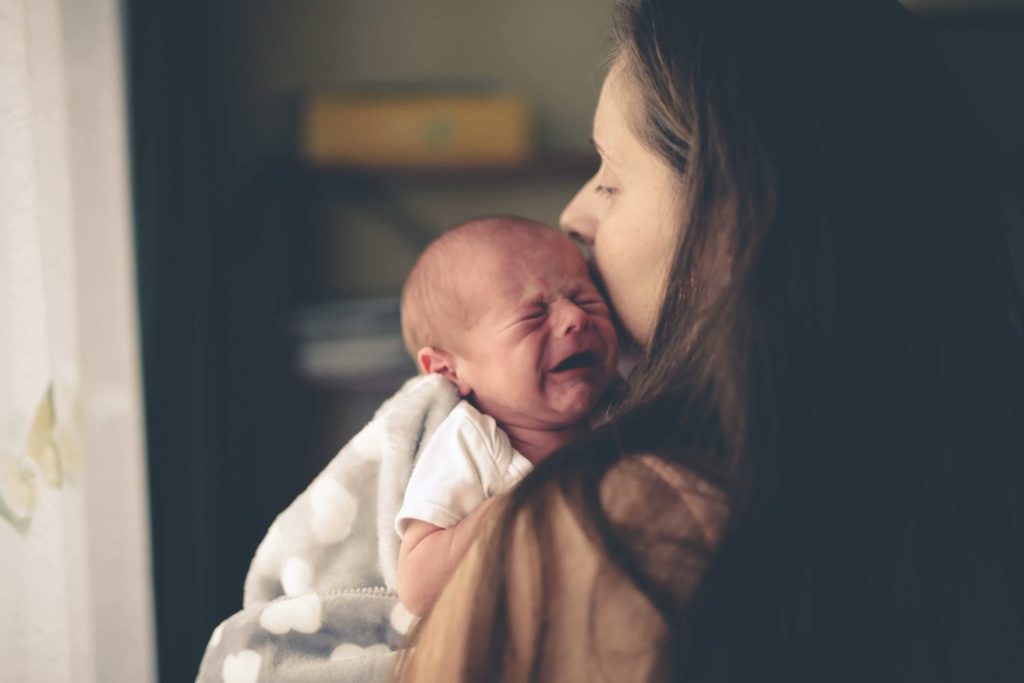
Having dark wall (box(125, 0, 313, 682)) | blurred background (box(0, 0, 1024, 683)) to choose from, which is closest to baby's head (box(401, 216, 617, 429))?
blurred background (box(0, 0, 1024, 683))

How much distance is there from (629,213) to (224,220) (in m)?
1.38

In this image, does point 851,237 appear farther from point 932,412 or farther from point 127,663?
point 127,663

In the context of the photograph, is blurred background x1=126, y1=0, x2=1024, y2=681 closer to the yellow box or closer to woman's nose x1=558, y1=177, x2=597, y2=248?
the yellow box

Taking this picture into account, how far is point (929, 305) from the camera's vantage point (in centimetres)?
69

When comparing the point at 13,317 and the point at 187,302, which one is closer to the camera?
the point at 13,317

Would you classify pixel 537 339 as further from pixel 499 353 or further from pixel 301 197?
pixel 301 197

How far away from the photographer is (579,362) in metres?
0.91

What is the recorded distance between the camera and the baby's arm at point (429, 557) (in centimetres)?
74

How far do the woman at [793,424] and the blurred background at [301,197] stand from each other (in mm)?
993

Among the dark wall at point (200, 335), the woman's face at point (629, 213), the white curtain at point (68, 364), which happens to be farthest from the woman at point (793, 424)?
the dark wall at point (200, 335)

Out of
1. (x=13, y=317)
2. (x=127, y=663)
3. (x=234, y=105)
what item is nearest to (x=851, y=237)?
(x=13, y=317)

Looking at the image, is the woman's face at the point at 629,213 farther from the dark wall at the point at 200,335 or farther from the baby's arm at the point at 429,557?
the dark wall at the point at 200,335

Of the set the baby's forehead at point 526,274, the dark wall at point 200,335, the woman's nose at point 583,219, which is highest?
the woman's nose at point 583,219

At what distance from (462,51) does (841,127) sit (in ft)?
5.99
